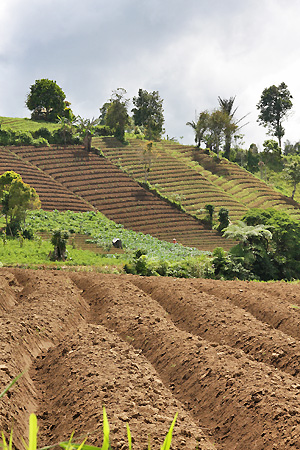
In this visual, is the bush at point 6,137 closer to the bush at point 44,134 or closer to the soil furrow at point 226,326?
the bush at point 44,134

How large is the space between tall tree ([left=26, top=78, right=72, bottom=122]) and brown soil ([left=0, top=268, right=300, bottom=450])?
56807 mm

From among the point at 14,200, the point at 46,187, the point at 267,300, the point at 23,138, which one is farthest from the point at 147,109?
the point at 267,300

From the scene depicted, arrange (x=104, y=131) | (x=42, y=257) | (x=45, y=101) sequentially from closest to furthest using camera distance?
(x=42, y=257)
(x=104, y=131)
(x=45, y=101)

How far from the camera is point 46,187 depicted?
3978cm

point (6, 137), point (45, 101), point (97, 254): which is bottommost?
point (97, 254)

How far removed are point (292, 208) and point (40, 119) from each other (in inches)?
1422

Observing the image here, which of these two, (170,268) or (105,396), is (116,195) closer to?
(170,268)

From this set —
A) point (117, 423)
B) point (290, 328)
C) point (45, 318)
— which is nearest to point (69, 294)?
point (45, 318)

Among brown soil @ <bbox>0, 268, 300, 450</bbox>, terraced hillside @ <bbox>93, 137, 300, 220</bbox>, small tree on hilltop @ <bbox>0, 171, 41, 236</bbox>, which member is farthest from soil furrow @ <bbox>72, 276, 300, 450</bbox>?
terraced hillside @ <bbox>93, 137, 300, 220</bbox>

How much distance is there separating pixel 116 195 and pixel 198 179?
497 inches

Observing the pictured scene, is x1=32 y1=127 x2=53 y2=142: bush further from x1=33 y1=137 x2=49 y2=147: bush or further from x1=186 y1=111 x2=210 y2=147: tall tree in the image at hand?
x1=186 y1=111 x2=210 y2=147: tall tree

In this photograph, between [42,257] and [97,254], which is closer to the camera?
[42,257]

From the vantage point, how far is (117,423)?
4824mm

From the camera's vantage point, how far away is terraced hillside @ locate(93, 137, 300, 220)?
46.1 metres
